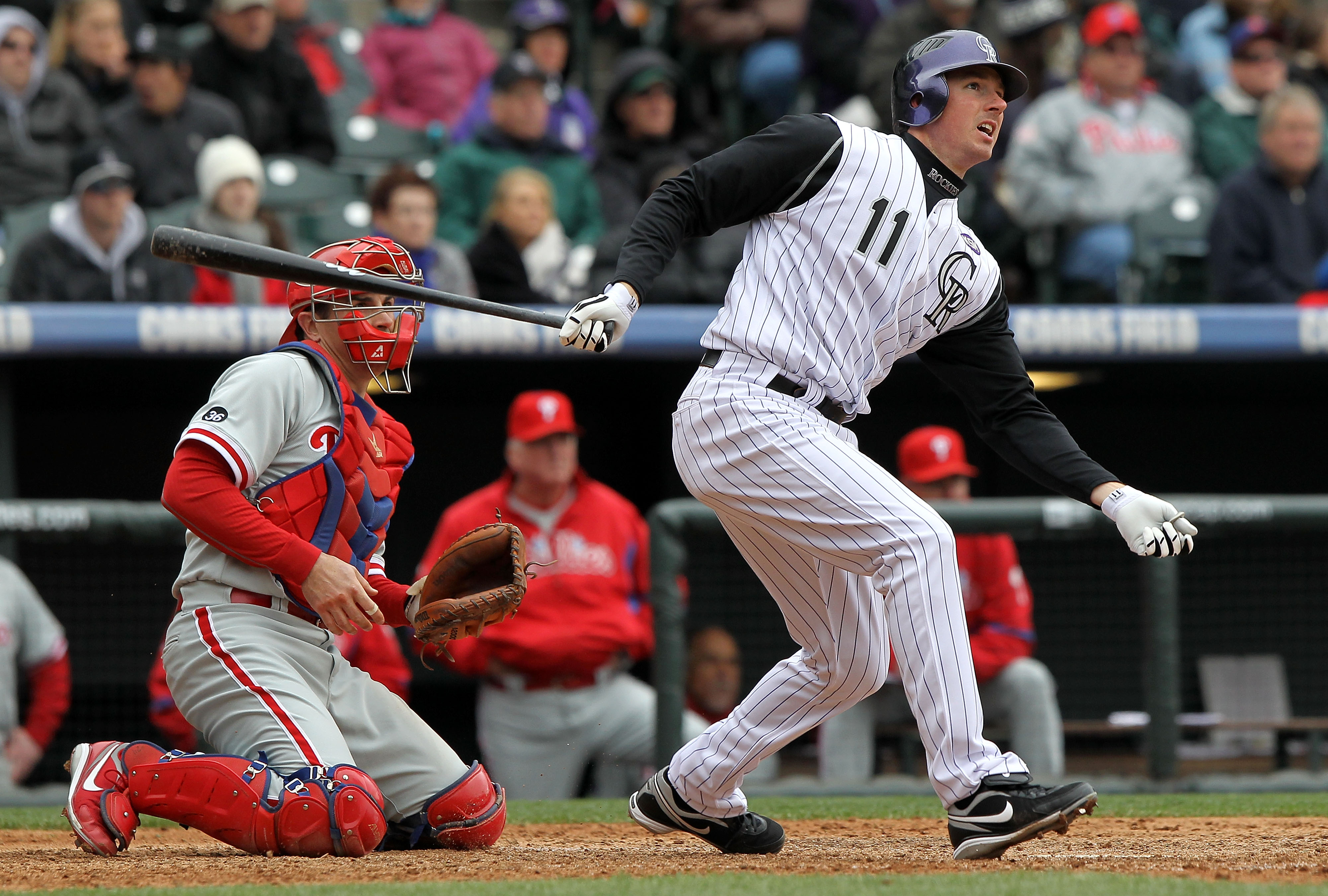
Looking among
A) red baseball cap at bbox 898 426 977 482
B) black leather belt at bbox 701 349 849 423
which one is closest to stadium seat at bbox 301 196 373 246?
red baseball cap at bbox 898 426 977 482

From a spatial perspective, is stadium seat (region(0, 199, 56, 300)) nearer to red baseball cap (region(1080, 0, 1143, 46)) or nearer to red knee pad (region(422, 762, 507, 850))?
red knee pad (region(422, 762, 507, 850))

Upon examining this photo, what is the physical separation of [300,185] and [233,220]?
1333 mm

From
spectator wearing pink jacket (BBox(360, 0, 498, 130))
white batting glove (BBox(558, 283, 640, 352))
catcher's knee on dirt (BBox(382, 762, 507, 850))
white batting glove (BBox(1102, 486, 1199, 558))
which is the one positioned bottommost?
catcher's knee on dirt (BBox(382, 762, 507, 850))

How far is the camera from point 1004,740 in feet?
18.3

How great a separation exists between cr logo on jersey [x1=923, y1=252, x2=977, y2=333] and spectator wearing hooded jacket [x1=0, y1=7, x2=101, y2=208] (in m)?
4.77

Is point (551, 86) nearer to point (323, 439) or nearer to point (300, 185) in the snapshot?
point (300, 185)

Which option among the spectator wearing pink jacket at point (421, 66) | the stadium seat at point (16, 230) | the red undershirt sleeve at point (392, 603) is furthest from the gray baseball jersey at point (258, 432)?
the spectator wearing pink jacket at point (421, 66)

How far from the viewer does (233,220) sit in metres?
5.96

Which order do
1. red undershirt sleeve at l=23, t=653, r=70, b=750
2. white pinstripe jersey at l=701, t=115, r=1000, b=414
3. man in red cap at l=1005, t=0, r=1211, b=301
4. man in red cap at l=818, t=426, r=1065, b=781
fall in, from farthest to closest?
1. man in red cap at l=1005, t=0, r=1211, b=301
2. man in red cap at l=818, t=426, r=1065, b=781
3. red undershirt sleeve at l=23, t=653, r=70, b=750
4. white pinstripe jersey at l=701, t=115, r=1000, b=414

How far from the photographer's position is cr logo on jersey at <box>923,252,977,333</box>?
3287 mm

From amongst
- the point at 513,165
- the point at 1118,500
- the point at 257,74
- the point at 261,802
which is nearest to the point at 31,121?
the point at 257,74

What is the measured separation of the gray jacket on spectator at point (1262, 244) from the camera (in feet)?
21.3

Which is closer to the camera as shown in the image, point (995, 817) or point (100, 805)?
point (995, 817)

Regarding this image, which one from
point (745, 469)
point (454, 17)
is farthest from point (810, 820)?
point (454, 17)
